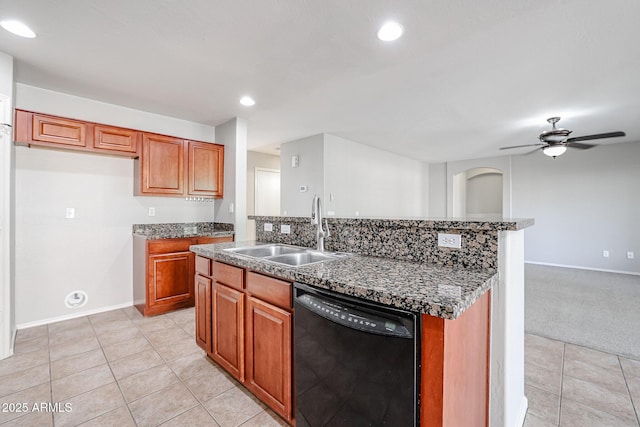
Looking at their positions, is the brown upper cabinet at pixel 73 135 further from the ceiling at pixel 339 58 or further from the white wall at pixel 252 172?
the white wall at pixel 252 172

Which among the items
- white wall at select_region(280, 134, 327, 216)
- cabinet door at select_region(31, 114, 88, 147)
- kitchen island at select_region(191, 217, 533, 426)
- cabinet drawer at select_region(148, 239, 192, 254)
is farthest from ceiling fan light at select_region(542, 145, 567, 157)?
cabinet door at select_region(31, 114, 88, 147)

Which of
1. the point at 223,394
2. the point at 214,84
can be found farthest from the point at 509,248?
the point at 214,84

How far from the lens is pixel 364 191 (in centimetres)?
553

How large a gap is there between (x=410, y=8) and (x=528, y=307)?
3.51 m

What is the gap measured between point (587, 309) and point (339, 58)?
3963 mm

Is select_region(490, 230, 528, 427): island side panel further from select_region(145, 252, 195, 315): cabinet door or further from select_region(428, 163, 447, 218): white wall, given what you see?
select_region(428, 163, 447, 218): white wall

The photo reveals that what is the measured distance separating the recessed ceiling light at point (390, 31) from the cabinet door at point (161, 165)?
2.70 meters

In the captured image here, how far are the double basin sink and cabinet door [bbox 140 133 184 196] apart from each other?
189cm

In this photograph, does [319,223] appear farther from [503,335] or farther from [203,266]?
[503,335]

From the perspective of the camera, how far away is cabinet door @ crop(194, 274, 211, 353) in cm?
205

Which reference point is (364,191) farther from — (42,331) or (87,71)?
(42,331)

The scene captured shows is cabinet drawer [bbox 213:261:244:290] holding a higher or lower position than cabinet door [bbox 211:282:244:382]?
higher

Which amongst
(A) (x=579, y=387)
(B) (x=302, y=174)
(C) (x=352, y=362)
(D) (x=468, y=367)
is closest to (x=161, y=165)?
(B) (x=302, y=174)

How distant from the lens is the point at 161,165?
3408mm
